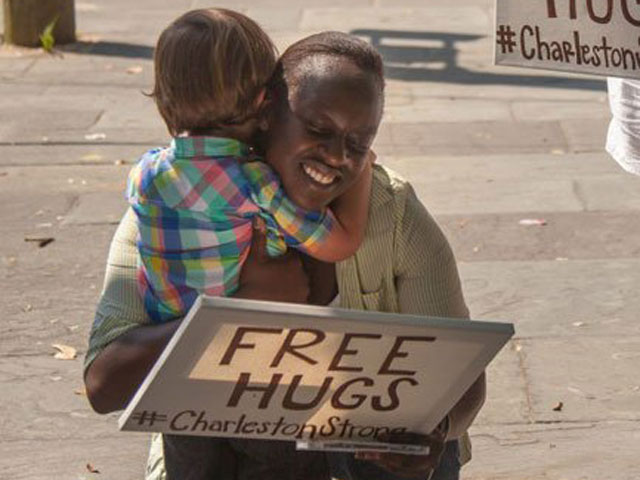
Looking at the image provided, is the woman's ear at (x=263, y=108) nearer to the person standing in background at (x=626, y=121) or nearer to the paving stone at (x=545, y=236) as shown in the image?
the person standing in background at (x=626, y=121)

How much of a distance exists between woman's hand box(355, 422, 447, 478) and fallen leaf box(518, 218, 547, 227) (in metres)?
4.51

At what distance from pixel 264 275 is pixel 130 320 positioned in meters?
0.26

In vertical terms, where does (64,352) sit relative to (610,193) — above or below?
above

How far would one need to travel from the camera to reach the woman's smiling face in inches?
116

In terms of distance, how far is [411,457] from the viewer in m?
3.04

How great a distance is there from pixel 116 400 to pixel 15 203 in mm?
5017

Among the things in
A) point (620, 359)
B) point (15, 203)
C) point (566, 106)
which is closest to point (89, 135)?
point (15, 203)

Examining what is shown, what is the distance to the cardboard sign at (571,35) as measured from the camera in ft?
11.3

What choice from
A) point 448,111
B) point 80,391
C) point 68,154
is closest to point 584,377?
point 80,391

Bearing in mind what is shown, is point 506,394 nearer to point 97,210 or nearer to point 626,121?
point 626,121

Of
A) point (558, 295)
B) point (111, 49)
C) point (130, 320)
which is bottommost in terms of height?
point (111, 49)

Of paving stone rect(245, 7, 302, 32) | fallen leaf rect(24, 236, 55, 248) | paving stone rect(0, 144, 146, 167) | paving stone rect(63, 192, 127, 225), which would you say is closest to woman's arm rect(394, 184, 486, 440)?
fallen leaf rect(24, 236, 55, 248)

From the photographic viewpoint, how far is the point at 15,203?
7992 millimetres

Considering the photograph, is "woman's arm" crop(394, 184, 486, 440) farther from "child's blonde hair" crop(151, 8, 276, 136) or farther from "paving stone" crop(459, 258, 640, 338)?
"paving stone" crop(459, 258, 640, 338)
